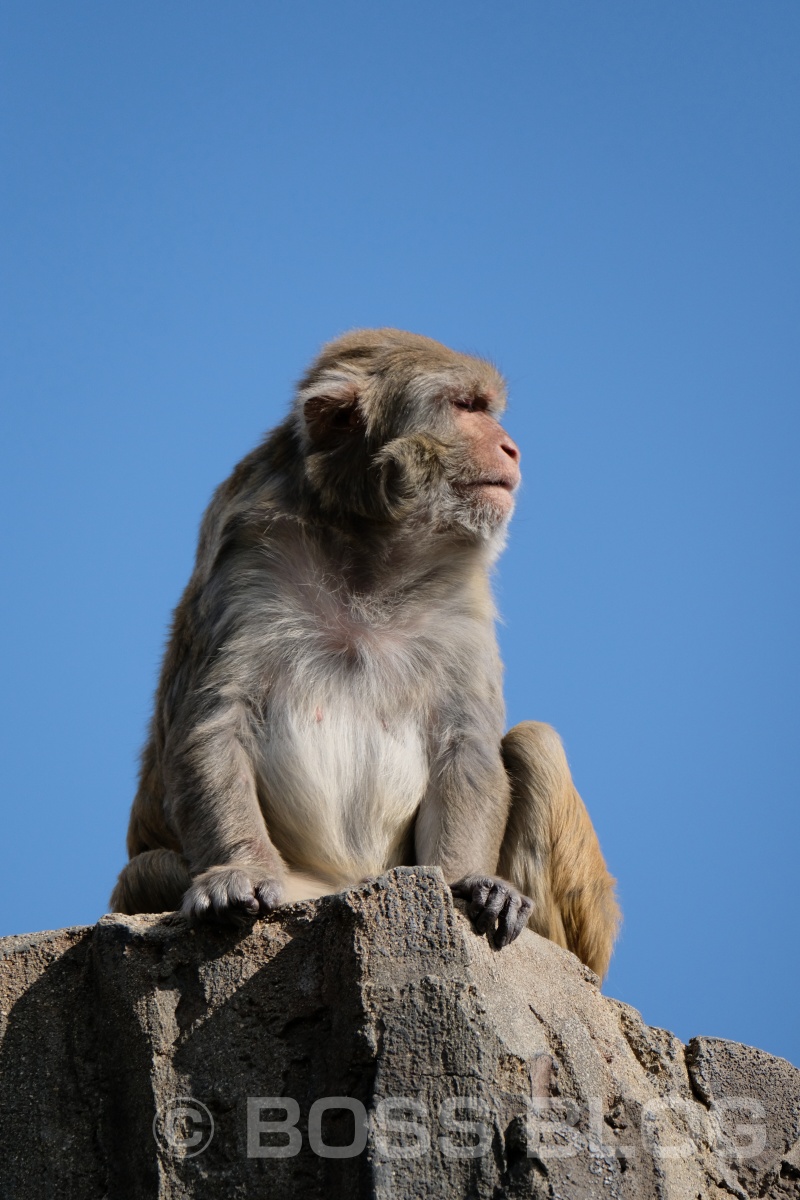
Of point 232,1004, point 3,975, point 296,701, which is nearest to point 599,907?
point 296,701

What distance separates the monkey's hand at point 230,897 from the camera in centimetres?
415

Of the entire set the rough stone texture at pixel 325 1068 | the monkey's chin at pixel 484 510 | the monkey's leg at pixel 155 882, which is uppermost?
the monkey's chin at pixel 484 510

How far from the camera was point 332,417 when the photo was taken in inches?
218

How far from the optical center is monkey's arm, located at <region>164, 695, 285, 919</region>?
473 centimetres

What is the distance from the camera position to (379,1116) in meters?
3.62

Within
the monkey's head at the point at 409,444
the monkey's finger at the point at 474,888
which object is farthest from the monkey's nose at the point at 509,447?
the monkey's finger at the point at 474,888

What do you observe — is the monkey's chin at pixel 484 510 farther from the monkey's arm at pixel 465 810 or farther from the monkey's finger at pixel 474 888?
the monkey's finger at pixel 474 888

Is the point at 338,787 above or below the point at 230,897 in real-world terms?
above

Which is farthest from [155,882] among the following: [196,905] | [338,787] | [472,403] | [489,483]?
[472,403]

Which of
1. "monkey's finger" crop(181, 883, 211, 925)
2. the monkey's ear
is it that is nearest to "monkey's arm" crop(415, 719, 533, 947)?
"monkey's finger" crop(181, 883, 211, 925)

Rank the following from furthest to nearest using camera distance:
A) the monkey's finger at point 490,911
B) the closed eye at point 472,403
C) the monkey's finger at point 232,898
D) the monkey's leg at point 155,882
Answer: the closed eye at point 472,403 < the monkey's leg at point 155,882 < the monkey's finger at point 490,911 < the monkey's finger at point 232,898

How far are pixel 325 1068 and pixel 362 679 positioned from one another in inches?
65.3

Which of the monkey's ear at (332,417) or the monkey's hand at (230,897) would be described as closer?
the monkey's hand at (230,897)

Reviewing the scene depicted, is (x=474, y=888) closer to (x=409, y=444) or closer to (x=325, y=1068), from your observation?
(x=325, y=1068)
